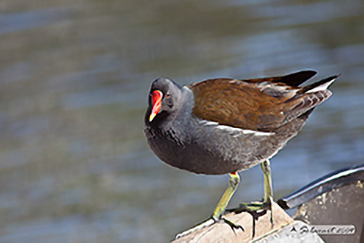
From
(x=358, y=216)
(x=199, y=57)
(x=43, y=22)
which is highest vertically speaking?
(x=43, y=22)

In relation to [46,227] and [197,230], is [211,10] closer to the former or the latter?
[46,227]

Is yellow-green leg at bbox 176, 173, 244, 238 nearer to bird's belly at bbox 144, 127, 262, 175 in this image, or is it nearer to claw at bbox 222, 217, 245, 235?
claw at bbox 222, 217, 245, 235

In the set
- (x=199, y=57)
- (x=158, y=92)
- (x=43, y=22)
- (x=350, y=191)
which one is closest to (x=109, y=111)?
(x=199, y=57)

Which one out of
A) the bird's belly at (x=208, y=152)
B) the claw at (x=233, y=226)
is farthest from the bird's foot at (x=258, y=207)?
the bird's belly at (x=208, y=152)

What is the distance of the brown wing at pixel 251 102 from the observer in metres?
1.88

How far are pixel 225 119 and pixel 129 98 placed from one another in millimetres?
3532

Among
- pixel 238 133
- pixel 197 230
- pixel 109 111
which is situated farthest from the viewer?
pixel 109 111

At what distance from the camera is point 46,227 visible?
4520 millimetres

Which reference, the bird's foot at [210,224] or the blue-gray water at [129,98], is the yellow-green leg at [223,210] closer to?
the bird's foot at [210,224]

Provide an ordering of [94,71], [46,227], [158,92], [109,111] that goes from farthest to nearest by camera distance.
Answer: [94,71], [109,111], [46,227], [158,92]

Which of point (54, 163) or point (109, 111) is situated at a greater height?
point (109, 111)

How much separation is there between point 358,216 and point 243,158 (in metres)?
0.75

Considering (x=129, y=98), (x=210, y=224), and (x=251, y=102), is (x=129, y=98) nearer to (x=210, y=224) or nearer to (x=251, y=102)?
(x=210, y=224)

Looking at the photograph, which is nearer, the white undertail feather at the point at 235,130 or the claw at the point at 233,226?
the white undertail feather at the point at 235,130
